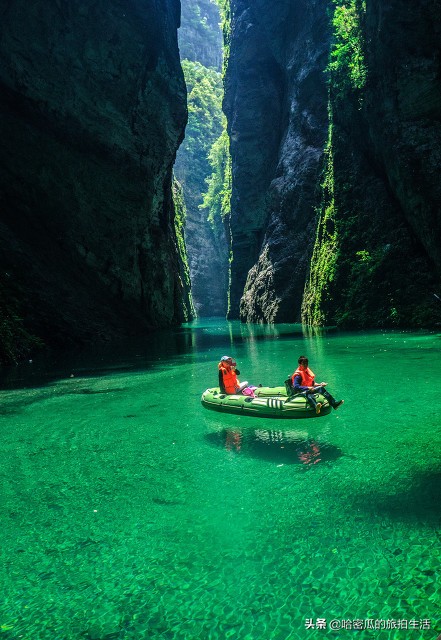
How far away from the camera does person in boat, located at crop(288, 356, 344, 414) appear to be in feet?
30.8

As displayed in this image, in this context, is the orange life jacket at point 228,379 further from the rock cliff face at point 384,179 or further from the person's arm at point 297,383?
the rock cliff face at point 384,179

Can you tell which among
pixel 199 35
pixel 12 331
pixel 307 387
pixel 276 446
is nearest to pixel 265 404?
pixel 307 387

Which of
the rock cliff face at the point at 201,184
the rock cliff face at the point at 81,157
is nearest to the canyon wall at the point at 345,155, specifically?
the rock cliff face at the point at 81,157

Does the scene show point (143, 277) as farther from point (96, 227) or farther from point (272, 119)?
point (272, 119)

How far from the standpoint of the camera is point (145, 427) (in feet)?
32.4

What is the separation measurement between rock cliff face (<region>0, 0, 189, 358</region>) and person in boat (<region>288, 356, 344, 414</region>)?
16.7 meters

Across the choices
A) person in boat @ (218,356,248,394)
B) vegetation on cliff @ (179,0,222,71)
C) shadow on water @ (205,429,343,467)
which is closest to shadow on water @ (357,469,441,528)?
shadow on water @ (205,429,343,467)

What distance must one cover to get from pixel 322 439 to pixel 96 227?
1120 inches

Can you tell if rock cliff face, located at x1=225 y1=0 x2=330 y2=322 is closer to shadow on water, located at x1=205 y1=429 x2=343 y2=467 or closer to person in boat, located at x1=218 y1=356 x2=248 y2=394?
person in boat, located at x1=218 y1=356 x2=248 y2=394

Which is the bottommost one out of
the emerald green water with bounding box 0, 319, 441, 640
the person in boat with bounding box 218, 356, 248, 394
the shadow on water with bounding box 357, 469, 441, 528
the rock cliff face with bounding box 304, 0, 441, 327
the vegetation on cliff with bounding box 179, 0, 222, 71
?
the emerald green water with bounding box 0, 319, 441, 640

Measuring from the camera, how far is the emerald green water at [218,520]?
3.91 meters

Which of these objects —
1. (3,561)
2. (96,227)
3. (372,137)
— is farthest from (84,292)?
(3,561)

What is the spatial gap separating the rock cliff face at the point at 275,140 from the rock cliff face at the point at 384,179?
6907 mm

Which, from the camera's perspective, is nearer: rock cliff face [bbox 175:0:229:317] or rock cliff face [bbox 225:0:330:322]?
rock cliff face [bbox 225:0:330:322]
